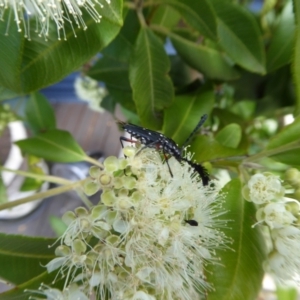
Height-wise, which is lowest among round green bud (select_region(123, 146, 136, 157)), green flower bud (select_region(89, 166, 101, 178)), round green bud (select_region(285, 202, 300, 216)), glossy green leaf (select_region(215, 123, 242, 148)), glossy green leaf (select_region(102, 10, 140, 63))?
green flower bud (select_region(89, 166, 101, 178))

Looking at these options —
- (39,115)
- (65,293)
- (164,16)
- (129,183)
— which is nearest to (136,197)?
(129,183)

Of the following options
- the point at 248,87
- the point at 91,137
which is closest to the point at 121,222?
the point at 248,87

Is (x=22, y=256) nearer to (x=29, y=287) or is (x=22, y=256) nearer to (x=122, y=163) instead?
(x=29, y=287)

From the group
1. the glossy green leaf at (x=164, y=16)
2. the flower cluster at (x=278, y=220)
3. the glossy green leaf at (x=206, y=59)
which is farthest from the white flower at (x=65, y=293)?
the glossy green leaf at (x=164, y=16)

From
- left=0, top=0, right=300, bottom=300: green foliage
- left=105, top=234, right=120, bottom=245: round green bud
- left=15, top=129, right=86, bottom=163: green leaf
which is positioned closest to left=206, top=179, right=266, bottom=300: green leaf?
left=0, top=0, right=300, bottom=300: green foliage

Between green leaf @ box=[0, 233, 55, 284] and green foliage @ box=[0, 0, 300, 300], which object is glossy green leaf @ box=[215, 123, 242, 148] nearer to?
green foliage @ box=[0, 0, 300, 300]
